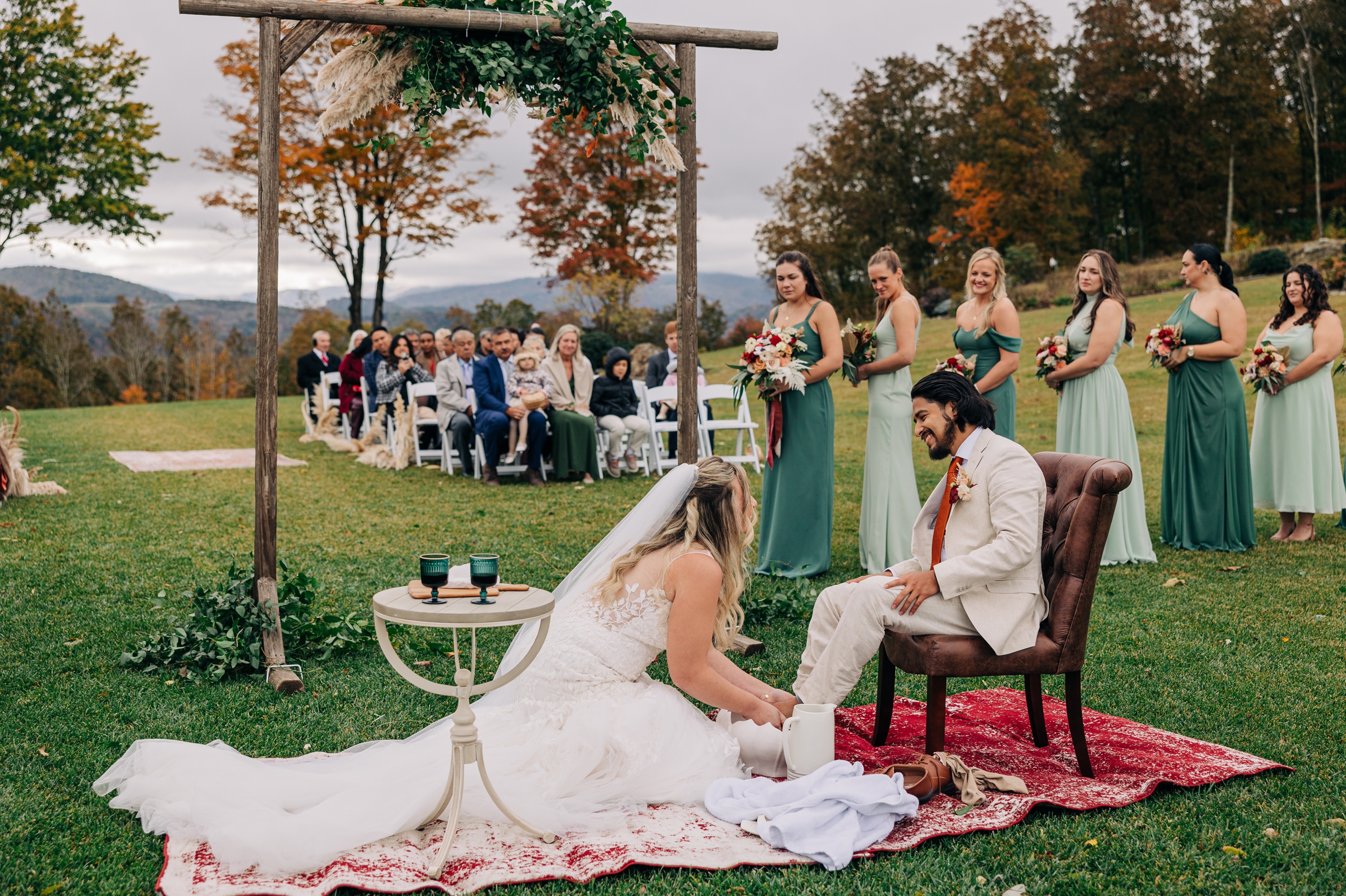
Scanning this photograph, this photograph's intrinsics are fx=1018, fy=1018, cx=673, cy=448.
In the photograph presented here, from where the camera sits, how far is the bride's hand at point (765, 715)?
4.00 metres

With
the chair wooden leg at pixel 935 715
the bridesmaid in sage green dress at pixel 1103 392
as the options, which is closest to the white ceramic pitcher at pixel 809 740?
the chair wooden leg at pixel 935 715

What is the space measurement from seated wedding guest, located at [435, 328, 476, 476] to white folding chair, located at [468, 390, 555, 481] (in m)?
0.10

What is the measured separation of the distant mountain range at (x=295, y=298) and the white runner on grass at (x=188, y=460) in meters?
Answer: 12.2

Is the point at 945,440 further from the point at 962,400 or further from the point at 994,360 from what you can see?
the point at 994,360

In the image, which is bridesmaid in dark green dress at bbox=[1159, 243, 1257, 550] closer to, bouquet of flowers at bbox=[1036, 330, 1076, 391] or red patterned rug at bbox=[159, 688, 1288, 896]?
bouquet of flowers at bbox=[1036, 330, 1076, 391]

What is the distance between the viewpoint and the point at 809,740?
3691 millimetres

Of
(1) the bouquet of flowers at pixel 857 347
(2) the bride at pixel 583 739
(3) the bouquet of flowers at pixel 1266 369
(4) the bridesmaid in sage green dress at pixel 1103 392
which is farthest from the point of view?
(3) the bouquet of flowers at pixel 1266 369

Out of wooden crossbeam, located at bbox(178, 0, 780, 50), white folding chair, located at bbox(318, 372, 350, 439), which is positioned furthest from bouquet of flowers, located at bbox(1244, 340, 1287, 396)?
white folding chair, located at bbox(318, 372, 350, 439)

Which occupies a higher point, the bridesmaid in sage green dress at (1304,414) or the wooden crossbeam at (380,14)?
the wooden crossbeam at (380,14)

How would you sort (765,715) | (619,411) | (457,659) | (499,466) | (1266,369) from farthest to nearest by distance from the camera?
(619,411)
(499,466)
(1266,369)
(765,715)
(457,659)

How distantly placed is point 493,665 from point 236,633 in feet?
4.35

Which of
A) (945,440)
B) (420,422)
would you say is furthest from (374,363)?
(945,440)

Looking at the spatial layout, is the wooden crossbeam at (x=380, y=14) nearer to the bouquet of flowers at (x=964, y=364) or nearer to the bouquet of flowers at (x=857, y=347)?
the bouquet of flowers at (x=857, y=347)

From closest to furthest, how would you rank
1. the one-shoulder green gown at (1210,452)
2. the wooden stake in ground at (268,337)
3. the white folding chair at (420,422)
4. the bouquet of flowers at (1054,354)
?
the wooden stake in ground at (268,337) < the bouquet of flowers at (1054,354) < the one-shoulder green gown at (1210,452) < the white folding chair at (420,422)
